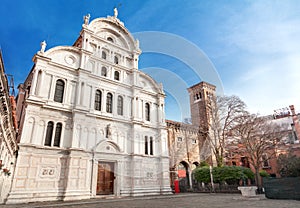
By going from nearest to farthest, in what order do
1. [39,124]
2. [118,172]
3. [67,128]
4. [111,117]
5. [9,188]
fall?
[9,188] < [39,124] < [67,128] < [118,172] < [111,117]

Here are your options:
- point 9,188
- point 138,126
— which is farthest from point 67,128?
point 138,126

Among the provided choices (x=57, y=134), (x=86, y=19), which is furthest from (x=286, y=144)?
(x=86, y=19)

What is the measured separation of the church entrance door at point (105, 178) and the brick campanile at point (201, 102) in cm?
874

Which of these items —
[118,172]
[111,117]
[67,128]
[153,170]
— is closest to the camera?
[67,128]

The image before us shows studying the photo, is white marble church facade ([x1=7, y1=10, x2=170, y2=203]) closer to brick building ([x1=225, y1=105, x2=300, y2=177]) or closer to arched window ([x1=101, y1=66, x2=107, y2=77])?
arched window ([x1=101, y1=66, x2=107, y2=77])

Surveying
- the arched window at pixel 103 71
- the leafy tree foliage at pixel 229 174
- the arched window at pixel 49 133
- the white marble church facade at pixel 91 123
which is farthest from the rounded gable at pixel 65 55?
the leafy tree foliage at pixel 229 174

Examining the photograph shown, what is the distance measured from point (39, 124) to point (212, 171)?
739 inches

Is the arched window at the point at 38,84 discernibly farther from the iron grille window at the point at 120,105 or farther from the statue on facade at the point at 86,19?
the iron grille window at the point at 120,105

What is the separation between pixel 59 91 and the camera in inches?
666

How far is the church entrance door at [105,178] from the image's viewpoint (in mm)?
16562

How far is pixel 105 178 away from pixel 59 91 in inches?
340

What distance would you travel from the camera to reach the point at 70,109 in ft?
54.1

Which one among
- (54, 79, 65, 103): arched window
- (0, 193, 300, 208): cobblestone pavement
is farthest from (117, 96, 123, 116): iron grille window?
(0, 193, 300, 208): cobblestone pavement

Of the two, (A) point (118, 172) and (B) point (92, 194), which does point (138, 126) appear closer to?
(A) point (118, 172)
